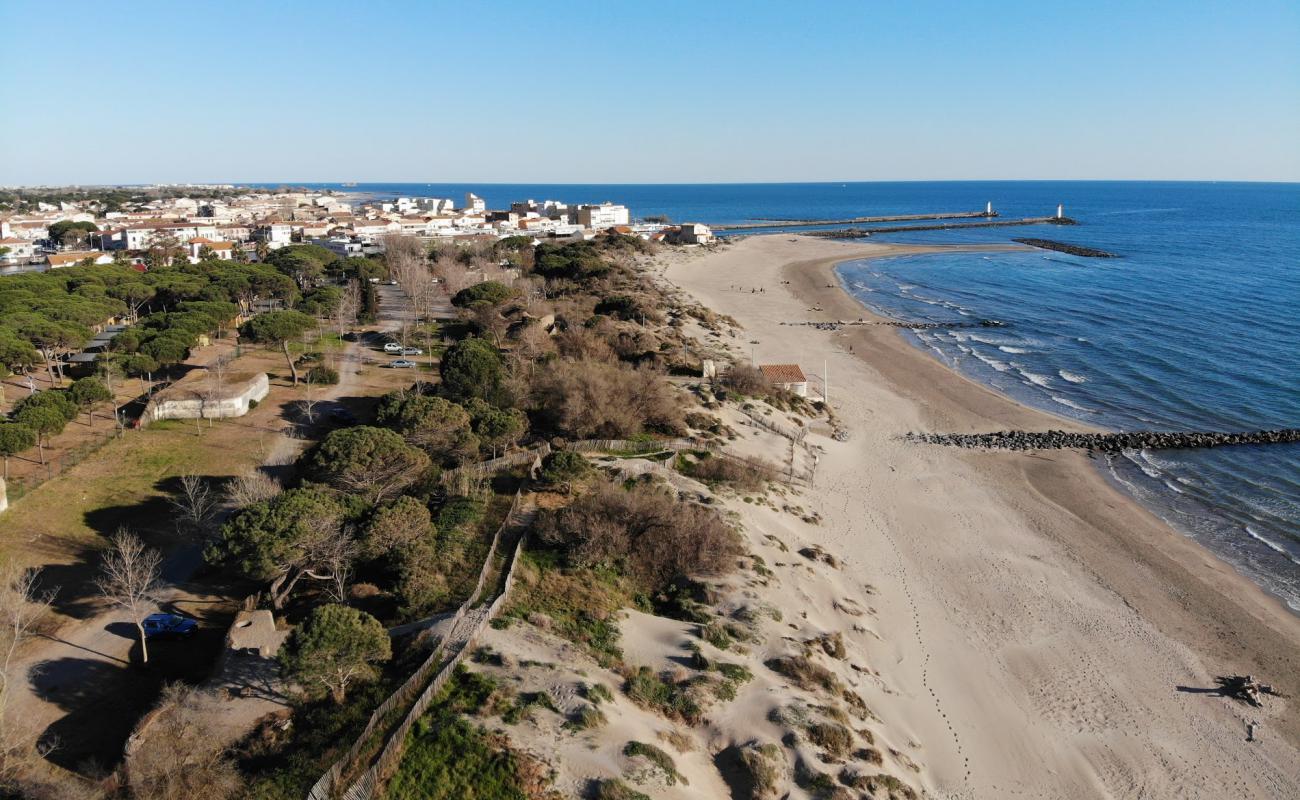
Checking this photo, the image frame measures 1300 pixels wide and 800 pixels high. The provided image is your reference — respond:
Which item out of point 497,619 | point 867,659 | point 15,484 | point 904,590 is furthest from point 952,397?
point 15,484

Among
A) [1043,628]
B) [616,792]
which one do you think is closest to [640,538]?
[616,792]

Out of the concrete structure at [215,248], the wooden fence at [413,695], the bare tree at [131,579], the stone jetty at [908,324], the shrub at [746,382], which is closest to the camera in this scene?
the wooden fence at [413,695]

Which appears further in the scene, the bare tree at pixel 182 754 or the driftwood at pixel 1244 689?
the driftwood at pixel 1244 689

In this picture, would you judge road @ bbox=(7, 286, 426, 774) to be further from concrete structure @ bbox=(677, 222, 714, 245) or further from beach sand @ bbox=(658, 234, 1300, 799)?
concrete structure @ bbox=(677, 222, 714, 245)

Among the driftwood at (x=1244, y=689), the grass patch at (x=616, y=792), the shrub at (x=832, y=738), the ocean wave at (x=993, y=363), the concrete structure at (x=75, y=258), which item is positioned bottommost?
the driftwood at (x=1244, y=689)

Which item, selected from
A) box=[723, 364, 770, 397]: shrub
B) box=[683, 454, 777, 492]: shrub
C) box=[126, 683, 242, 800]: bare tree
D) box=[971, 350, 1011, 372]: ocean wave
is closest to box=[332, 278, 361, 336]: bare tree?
box=[723, 364, 770, 397]: shrub

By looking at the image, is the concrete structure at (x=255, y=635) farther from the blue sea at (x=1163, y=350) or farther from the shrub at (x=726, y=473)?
the blue sea at (x=1163, y=350)

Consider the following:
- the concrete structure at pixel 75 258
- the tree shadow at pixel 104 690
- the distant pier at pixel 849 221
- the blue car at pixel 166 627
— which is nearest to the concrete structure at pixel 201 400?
the tree shadow at pixel 104 690
